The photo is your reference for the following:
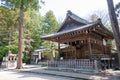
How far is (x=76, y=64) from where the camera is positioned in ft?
41.7

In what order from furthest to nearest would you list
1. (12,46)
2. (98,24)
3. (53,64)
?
(12,46) → (53,64) → (98,24)

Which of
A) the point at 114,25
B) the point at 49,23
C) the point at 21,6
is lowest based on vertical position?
the point at 114,25

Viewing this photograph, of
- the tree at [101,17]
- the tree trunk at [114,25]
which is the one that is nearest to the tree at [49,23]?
the tree at [101,17]

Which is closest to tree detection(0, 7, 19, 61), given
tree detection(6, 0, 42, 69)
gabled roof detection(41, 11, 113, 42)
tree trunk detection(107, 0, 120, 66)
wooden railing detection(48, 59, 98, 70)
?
tree detection(6, 0, 42, 69)

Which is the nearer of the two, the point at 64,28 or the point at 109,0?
the point at 109,0

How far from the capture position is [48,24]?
126ft

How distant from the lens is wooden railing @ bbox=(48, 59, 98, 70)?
11414 millimetres

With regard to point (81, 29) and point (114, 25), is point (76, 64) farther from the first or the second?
point (114, 25)

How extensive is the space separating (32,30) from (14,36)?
7.24 metres

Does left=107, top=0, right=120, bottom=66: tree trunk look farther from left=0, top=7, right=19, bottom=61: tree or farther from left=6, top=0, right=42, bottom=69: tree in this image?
left=0, top=7, right=19, bottom=61: tree

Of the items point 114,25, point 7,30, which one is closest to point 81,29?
point 114,25

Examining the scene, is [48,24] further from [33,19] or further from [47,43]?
[47,43]

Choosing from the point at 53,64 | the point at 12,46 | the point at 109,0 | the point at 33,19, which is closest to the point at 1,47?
the point at 12,46

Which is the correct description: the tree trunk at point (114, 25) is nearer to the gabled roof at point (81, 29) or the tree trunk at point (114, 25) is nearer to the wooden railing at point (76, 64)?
the gabled roof at point (81, 29)
